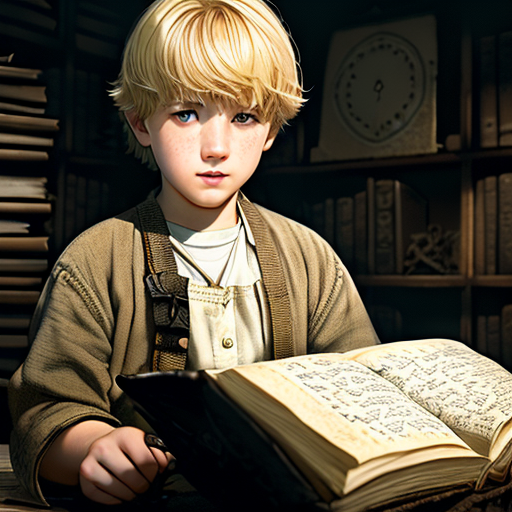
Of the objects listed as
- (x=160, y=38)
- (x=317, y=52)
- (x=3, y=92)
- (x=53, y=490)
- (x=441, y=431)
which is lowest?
(x=53, y=490)

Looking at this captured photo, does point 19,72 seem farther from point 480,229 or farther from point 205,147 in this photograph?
point 480,229

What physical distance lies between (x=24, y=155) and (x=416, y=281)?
4.27 feet

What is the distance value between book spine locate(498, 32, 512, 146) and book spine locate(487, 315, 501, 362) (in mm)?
574

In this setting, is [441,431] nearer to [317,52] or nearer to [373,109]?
[373,109]

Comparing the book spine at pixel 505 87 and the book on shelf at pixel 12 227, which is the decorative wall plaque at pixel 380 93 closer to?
the book spine at pixel 505 87

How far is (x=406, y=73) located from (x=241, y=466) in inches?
69.0

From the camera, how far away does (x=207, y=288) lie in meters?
0.95

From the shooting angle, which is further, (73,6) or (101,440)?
(73,6)

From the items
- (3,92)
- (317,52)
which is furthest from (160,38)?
(317,52)

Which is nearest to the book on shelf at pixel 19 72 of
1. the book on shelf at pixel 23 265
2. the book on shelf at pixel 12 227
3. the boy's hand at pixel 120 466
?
the book on shelf at pixel 12 227

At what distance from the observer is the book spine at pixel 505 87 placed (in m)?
1.99

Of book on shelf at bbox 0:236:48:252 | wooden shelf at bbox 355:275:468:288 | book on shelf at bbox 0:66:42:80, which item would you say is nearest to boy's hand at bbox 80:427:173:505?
book on shelf at bbox 0:236:48:252

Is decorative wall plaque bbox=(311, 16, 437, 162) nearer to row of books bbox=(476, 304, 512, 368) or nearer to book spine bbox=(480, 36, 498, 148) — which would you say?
book spine bbox=(480, 36, 498, 148)

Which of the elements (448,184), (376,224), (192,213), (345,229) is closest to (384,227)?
(376,224)
